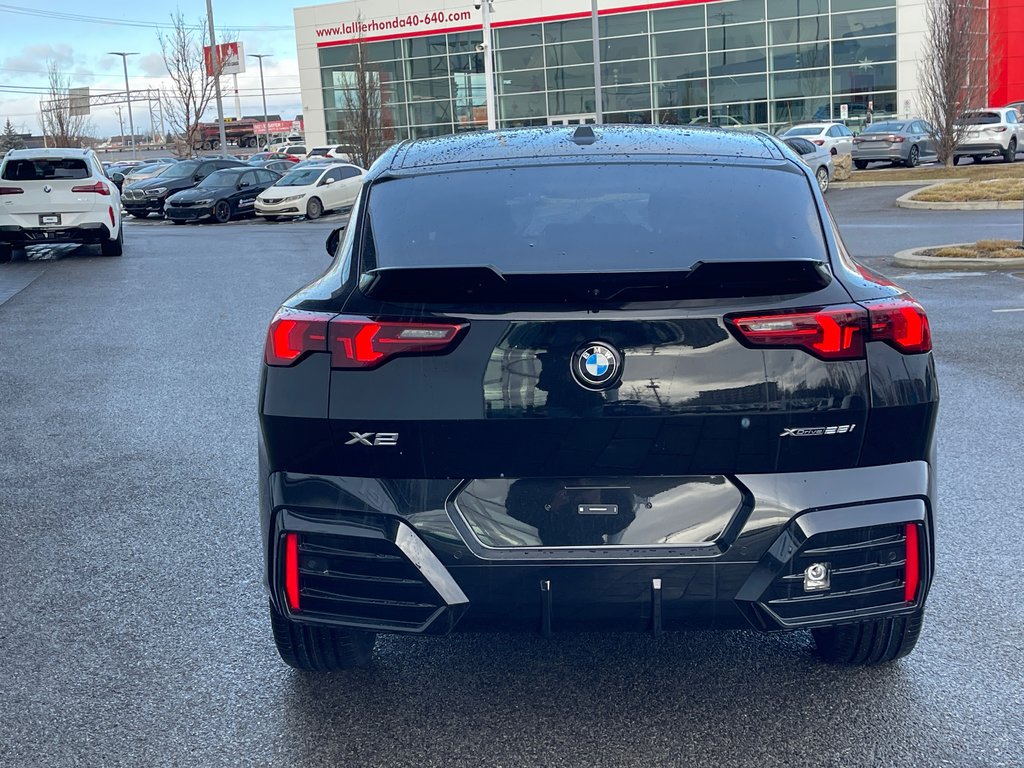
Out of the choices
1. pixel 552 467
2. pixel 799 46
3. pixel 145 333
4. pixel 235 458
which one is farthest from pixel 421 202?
pixel 799 46

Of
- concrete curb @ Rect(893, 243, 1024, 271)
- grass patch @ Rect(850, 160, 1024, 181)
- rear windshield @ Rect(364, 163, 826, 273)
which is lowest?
concrete curb @ Rect(893, 243, 1024, 271)

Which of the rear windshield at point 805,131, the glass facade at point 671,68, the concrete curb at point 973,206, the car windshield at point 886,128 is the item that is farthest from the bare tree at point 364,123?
the concrete curb at point 973,206

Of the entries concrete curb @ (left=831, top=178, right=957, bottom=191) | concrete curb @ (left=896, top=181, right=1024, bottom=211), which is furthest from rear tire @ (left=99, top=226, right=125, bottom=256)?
concrete curb @ (left=831, top=178, right=957, bottom=191)

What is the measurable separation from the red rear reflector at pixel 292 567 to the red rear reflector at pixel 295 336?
50 centimetres

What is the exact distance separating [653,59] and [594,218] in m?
55.6

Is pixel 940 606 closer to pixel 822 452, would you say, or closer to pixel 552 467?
pixel 822 452

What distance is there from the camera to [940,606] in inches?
181

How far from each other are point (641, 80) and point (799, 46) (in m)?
7.52

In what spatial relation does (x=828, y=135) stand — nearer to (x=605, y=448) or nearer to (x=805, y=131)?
(x=805, y=131)

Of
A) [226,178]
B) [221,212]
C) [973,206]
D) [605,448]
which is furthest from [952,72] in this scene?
[605,448]

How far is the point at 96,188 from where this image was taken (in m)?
20.6

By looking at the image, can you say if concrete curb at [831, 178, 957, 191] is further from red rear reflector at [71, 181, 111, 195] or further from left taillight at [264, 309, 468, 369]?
left taillight at [264, 309, 468, 369]

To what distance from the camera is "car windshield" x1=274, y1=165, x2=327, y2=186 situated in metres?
33.9

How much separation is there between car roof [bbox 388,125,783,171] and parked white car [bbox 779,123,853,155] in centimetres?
3097
